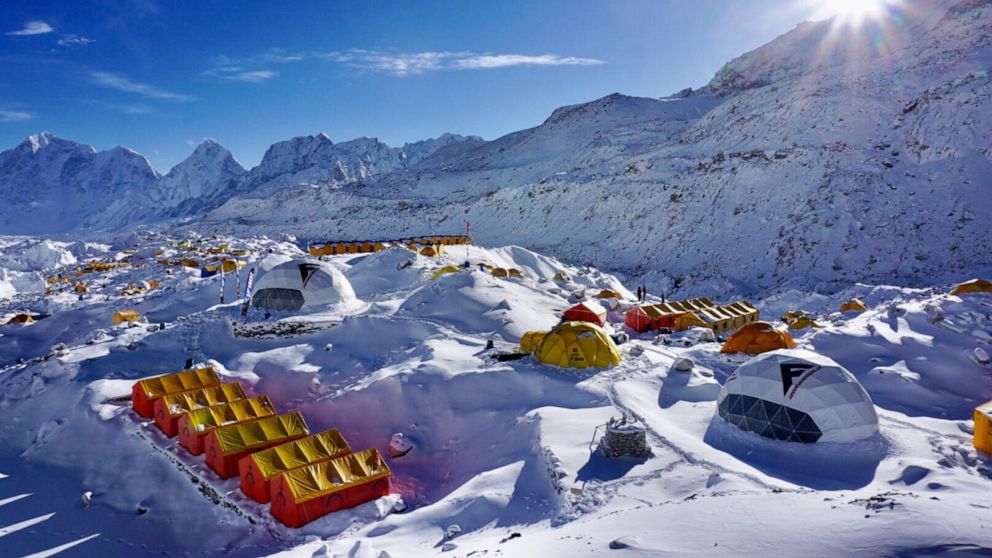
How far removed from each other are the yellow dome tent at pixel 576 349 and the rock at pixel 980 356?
14.8 metres

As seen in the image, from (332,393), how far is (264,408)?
9.56ft

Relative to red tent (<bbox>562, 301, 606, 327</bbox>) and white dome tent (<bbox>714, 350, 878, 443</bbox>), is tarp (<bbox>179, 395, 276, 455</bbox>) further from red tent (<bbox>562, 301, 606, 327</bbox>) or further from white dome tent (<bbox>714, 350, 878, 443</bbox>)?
red tent (<bbox>562, 301, 606, 327</bbox>)

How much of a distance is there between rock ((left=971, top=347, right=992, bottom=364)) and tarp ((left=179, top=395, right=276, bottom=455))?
27620 millimetres

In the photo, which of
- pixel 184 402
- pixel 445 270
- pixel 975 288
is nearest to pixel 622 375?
pixel 184 402

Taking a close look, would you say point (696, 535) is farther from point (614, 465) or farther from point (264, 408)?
point (264, 408)

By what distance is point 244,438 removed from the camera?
1525 cm

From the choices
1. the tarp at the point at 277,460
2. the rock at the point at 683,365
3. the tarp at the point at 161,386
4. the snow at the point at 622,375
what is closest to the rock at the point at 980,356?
the snow at the point at 622,375

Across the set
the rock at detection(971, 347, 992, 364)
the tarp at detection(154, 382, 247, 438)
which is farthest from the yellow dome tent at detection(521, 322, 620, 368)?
the rock at detection(971, 347, 992, 364)

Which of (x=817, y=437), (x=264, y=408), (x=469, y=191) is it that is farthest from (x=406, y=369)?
(x=469, y=191)

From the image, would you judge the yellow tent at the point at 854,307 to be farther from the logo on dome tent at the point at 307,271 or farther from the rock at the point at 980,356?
the logo on dome tent at the point at 307,271

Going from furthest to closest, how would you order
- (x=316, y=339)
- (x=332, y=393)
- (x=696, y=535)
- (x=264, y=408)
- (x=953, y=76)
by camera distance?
(x=953, y=76)
(x=316, y=339)
(x=332, y=393)
(x=264, y=408)
(x=696, y=535)

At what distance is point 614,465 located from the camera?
1298 cm

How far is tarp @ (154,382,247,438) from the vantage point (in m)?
16.4

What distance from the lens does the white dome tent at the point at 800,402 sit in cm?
1461
